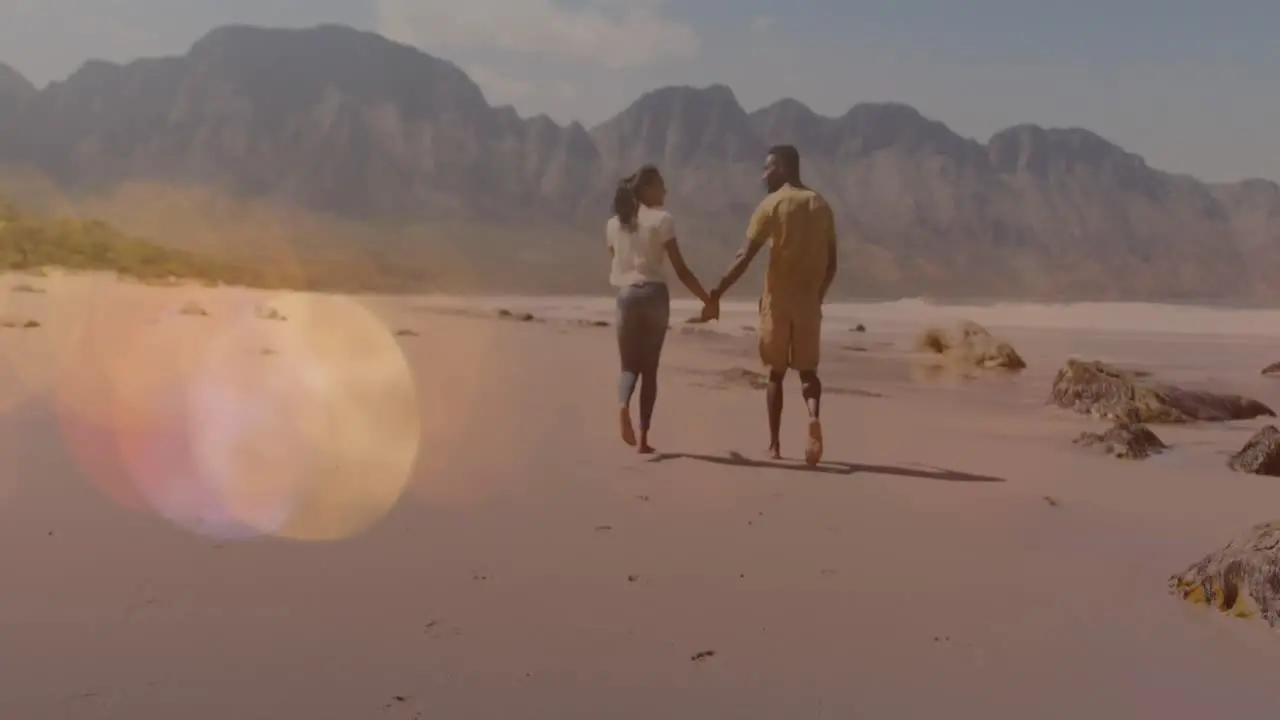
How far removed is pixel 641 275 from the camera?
5570 mm

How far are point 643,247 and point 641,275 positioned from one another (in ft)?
0.50

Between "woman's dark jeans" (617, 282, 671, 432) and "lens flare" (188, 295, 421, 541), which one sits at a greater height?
"woman's dark jeans" (617, 282, 671, 432)

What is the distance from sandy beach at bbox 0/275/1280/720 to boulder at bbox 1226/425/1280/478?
27 centimetres

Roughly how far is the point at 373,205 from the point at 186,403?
11267 cm

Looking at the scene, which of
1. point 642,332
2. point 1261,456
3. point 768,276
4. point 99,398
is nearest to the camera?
point 768,276

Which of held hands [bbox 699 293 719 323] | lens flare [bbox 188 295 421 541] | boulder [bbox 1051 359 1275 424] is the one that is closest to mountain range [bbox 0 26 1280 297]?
lens flare [bbox 188 295 421 541]

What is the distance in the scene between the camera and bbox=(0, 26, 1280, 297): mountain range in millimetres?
107312

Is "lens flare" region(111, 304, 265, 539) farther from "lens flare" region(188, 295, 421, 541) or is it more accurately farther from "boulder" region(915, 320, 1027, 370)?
"boulder" region(915, 320, 1027, 370)

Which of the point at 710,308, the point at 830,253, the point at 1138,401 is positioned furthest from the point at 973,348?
the point at 830,253

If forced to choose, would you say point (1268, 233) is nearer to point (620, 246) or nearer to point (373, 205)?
point (373, 205)

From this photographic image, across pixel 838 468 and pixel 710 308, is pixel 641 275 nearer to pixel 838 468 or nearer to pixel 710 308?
pixel 710 308

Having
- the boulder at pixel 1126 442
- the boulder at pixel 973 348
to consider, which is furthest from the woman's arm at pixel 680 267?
the boulder at pixel 973 348

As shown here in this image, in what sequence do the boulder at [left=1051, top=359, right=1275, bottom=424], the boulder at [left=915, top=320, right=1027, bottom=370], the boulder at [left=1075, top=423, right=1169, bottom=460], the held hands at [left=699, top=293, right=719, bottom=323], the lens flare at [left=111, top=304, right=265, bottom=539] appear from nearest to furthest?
the lens flare at [left=111, top=304, right=265, bottom=539] < the held hands at [left=699, top=293, right=719, bottom=323] < the boulder at [left=1075, top=423, right=1169, bottom=460] < the boulder at [left=1051, top=359, right=1275, bottom=424] < the boulder at [left=915, top=320, right=1027, bottom=370]

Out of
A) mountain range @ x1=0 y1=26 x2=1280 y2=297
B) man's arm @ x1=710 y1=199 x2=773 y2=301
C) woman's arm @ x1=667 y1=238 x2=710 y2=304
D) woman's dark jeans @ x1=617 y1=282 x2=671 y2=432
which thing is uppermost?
mountain range @ x1=0 y1=26 x2=1280 y2=297
